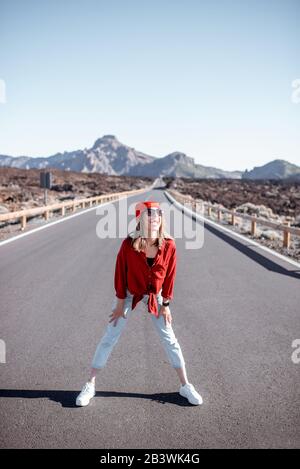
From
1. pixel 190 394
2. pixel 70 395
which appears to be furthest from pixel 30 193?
pixel 190 394

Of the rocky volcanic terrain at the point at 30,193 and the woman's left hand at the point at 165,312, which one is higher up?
the rocky volcanic terrain at the point at 30,193

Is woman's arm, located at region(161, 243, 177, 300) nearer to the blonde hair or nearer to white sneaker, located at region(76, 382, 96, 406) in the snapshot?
the blonde hair

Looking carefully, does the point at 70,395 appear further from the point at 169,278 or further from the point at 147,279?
the point at 169,278

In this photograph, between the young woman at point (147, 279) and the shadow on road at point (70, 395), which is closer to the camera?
the young woman at point (147, 279)

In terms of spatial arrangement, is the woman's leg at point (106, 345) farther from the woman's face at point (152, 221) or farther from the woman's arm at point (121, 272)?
the woman's face at point (152, 221)

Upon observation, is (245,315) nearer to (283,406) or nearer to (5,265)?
(283,406)

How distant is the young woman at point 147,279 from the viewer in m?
3.56

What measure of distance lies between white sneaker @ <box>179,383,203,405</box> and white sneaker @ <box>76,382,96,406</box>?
2.52ft

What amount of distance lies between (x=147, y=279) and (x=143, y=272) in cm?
8

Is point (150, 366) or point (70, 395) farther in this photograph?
point (150, 366)

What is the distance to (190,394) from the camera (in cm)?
362

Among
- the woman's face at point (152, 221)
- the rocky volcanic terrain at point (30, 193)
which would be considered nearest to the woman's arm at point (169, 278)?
the woman's face at point (152, 221)
